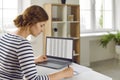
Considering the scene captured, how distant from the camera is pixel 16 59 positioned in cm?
131

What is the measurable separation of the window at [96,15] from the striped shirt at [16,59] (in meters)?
4.12

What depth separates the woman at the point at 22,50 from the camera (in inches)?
49.5

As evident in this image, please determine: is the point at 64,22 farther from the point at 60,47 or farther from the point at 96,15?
the point at 60,47

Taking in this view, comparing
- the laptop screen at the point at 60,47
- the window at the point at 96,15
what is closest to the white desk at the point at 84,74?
the laptop screen at the point at 60,47

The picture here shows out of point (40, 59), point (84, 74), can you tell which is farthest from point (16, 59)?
point (40, 59)

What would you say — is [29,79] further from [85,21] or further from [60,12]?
[85,21]

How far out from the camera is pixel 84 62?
4.91m

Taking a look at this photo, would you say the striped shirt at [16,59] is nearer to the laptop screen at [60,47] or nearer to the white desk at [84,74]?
the white desk at [84,74]

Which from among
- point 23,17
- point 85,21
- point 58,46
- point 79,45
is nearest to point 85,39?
point 79,45

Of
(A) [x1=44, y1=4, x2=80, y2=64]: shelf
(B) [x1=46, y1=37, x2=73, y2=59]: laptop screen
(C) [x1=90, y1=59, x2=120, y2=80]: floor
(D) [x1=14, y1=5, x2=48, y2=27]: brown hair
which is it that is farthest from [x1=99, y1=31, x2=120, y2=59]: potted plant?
(D) [x1=14, y1=5, x2=48, y2=27]: brown hair

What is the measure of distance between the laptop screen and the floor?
209cm

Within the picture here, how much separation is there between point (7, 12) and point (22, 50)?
3018 millimetres

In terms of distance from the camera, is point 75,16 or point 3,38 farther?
point 75,16

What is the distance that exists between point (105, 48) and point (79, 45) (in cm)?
143
